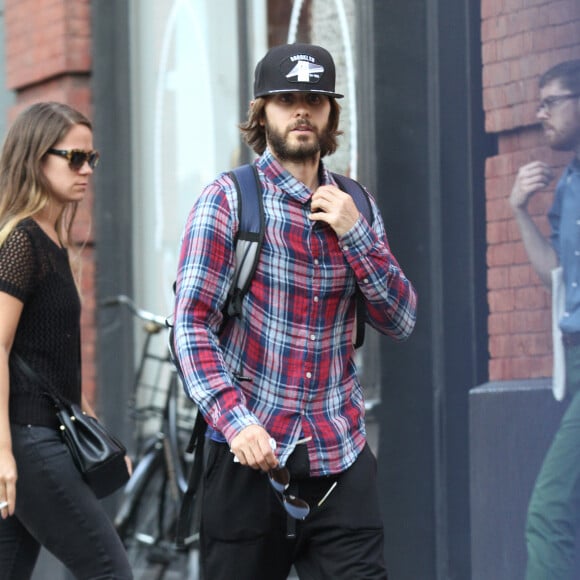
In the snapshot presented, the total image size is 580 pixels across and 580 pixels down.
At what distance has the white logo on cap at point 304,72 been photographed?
3.84m

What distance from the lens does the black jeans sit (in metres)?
4.36

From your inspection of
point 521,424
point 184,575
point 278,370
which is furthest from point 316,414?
point 184,575

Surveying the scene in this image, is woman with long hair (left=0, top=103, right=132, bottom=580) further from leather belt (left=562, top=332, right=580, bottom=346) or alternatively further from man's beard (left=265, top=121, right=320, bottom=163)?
leather belt (left=562, top=332, right=580, bottom=346)

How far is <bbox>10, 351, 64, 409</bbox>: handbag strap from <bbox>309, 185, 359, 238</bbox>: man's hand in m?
1.14

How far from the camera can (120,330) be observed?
824cm

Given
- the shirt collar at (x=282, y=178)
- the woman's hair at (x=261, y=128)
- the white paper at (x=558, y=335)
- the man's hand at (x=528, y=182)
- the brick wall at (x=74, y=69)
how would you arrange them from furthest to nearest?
the brick wall at (x=74, y=69)
the man's hand at (x=528, y=182)
the white paper at (x=558, y=335)
the woman's hair at (x=261, y=128)
the shirt collar at (x=282, y=178)

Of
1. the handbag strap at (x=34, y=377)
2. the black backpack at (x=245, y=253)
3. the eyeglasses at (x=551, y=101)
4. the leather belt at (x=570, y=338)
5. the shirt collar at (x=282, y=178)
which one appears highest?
the eyeglasses at (x=551, y=101)

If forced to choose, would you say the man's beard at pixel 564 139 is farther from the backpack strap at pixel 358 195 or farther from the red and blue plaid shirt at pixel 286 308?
the red and blue plaid shirt at pixel 286 308

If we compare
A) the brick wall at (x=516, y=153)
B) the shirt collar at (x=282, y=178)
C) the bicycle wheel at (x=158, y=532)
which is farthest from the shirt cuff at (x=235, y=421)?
the bicycle wheel at (x=158, y=532)

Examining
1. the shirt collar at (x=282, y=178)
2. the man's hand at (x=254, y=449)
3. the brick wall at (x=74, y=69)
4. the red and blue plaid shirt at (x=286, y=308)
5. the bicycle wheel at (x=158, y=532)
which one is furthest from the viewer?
the brick wall at (x=74, y=69)

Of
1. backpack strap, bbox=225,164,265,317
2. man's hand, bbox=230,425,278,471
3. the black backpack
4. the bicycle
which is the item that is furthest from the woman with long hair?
the bicycle

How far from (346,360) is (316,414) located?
0.64 feet

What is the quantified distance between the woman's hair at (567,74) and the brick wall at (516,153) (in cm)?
3

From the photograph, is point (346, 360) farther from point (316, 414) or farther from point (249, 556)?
point (249, 556)
